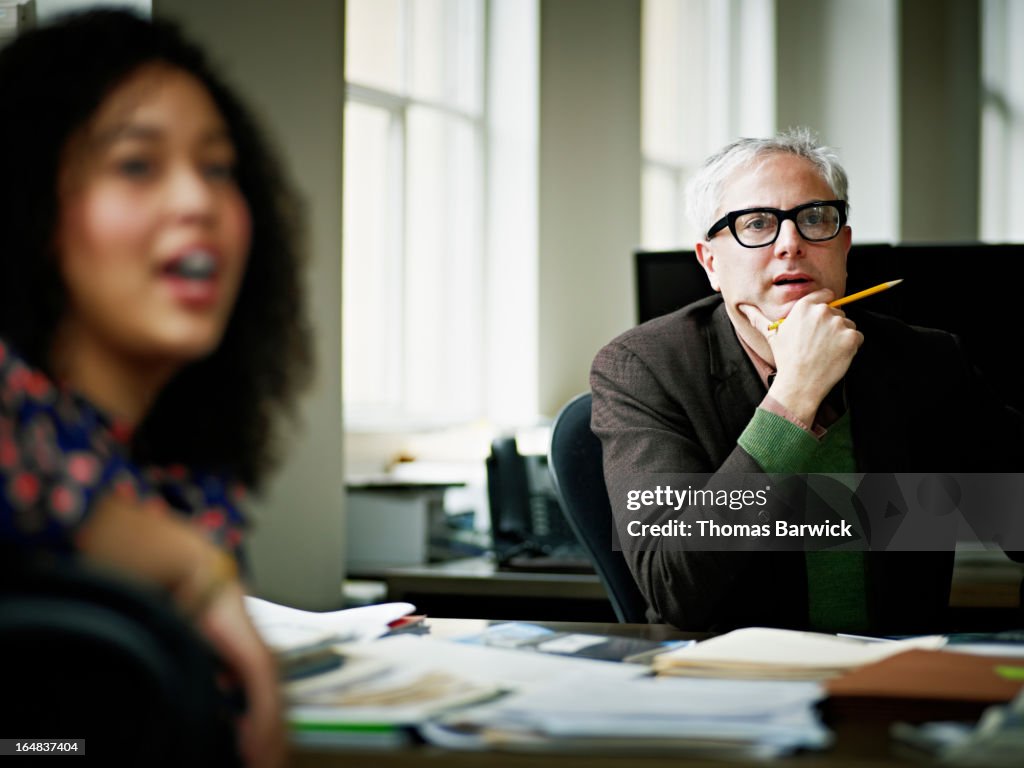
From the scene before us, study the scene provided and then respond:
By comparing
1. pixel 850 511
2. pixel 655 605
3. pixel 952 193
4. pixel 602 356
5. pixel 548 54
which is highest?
pixel 548 54

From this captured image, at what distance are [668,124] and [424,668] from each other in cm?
570

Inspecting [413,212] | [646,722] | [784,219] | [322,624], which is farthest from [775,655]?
[413,212]

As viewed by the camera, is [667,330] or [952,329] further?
[952,329]

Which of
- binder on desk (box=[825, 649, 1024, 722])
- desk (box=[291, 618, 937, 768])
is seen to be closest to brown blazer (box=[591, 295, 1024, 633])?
binder on desk (box=[825, 649, 1024, 722])

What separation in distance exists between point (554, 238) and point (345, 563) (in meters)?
2.16

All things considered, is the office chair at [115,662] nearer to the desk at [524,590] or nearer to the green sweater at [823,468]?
the green sweater at [823,468]

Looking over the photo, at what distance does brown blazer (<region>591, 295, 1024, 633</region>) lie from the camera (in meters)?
1.43

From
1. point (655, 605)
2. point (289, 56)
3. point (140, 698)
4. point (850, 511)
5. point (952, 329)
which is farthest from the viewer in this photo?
point (289, 56)

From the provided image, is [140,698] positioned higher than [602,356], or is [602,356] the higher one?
[602,356]

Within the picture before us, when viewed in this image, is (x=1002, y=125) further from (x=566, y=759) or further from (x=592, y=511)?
(x=566, y=759)

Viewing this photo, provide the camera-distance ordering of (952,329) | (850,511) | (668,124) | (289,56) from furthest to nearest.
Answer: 1. (668,124)
2. (289,56)
3. (952,329)
4. (850,511)

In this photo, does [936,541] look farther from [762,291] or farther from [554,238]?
[554,238]

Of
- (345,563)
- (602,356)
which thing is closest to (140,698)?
(602,356)

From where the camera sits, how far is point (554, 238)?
4883 mm
